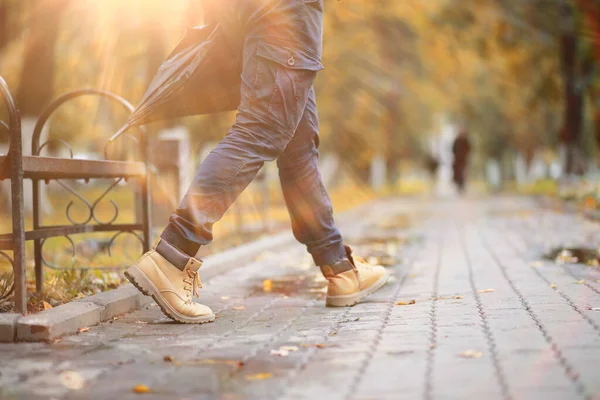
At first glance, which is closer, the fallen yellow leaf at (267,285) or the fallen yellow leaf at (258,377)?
the fallen yellow leaf at (258,377)

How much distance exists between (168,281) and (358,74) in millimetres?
21904

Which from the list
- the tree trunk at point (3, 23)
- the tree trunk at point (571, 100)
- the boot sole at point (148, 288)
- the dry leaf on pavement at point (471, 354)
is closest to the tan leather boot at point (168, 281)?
the boot sole at point (148, 288)

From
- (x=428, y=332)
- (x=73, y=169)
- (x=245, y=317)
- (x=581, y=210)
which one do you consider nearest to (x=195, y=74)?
(x=73, y=169)

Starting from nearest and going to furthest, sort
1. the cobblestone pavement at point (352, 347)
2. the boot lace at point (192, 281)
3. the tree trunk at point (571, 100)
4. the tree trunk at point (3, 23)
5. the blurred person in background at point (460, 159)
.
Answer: the cobblestone pavement at point (352, 347) < the boot lace at point (192, 281) < the tree trunk at point (3, 23) < the tree trunk at point (571, 100) < the blurred person in background at point (460, 159)

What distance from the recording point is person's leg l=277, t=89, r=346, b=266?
563 cm

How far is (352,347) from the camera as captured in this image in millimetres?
4285

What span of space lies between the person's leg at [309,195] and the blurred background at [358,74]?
3235mm

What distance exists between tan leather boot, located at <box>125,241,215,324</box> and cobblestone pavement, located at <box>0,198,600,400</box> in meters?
0.11

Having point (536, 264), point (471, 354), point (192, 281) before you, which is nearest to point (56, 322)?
point (192, 281)

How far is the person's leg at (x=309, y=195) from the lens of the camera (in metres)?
5.63

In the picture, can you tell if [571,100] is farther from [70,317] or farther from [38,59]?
[70,317]

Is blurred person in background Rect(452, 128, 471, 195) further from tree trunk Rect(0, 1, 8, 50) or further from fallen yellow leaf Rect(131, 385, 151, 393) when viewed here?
fallen yellow leaf Rect(131, 385, 151, 393)

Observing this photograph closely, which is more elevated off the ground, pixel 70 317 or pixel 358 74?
pixel 358 74

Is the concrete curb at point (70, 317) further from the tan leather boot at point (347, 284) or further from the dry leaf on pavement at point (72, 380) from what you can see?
the tan leather boot at point (347, 284)
